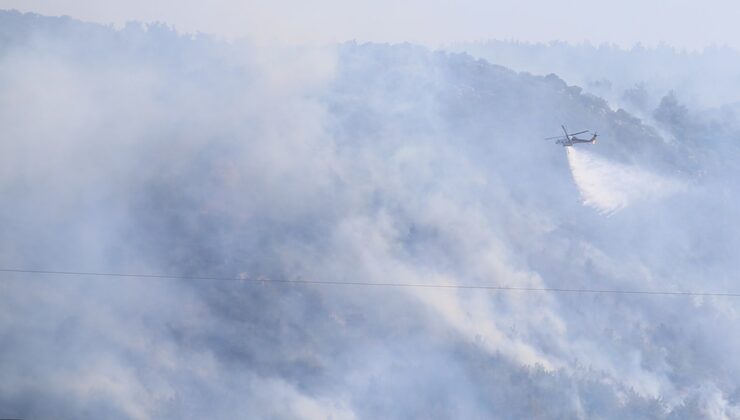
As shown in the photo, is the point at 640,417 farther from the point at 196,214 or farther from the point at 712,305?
the point at 196,214

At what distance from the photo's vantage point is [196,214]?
263ft

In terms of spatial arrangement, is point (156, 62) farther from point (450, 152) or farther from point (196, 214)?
point (450, 152)

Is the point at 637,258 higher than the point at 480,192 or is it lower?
lower

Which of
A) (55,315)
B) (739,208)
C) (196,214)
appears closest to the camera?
(55,315)

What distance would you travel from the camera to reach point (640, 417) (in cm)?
7412

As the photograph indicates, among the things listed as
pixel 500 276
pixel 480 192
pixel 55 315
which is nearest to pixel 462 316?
pixel 500 276

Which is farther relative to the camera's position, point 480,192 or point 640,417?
point 480,192

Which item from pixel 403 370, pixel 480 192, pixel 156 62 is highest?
pixel 156 62

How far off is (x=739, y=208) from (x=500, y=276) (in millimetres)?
25621

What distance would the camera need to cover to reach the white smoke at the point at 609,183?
8825 cm

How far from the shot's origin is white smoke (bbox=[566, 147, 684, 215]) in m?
88.2

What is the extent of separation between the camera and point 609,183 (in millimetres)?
89562

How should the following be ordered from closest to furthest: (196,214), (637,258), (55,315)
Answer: (55,315) → (196,214) → (637,258)

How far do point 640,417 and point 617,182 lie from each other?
74.9 ft
